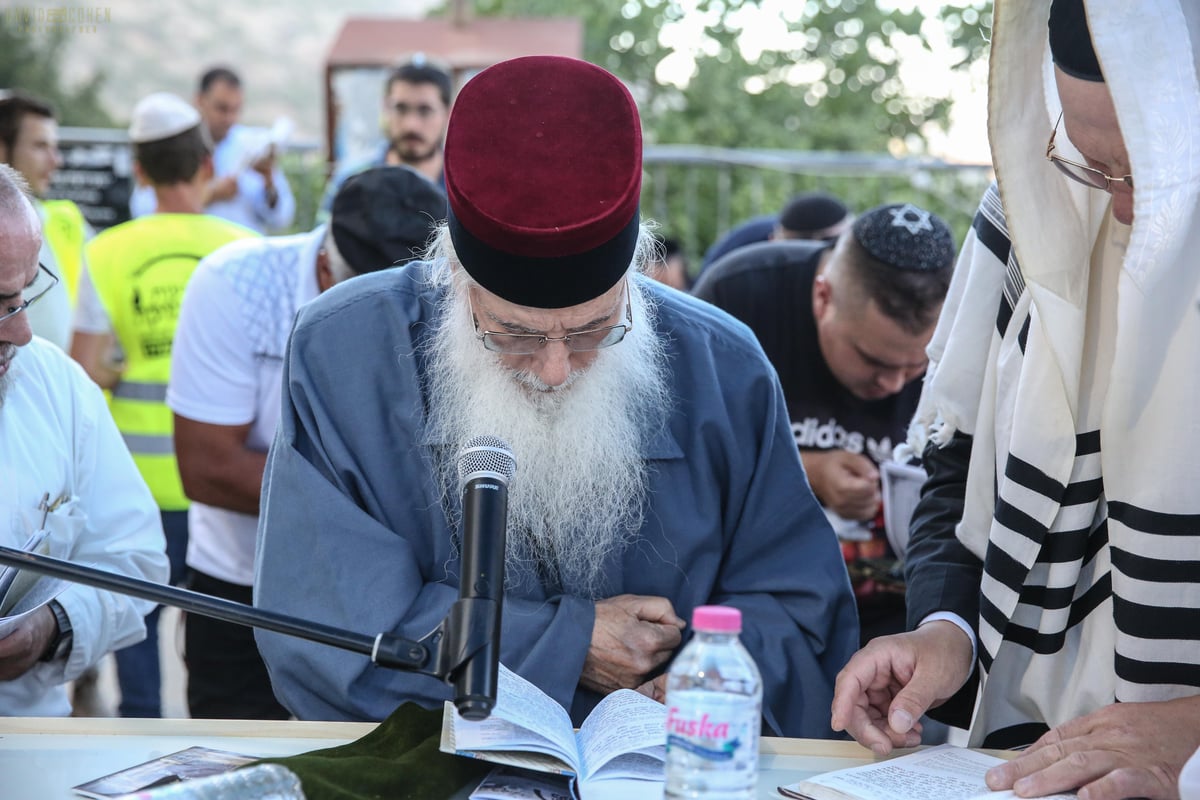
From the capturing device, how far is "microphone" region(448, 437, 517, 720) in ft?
4.98

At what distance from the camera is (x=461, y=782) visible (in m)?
1.78

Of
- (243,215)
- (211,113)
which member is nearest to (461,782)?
(243,215)

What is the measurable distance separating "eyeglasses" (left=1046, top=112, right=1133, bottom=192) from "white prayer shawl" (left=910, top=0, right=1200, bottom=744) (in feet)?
0.25

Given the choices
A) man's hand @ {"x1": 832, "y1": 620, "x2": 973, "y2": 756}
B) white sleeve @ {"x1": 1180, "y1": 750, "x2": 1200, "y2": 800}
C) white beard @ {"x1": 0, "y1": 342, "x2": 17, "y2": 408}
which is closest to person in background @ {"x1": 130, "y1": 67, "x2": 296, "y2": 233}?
white beard @ {"x1": 0, "y1": 342, "x2": 17, "y2": 408}

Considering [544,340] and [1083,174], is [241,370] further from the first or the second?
[1083,174]

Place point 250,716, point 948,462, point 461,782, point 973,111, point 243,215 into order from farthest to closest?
point 973,111 < point 243,215 < point 250,716 < point 948,462 < point 461,782

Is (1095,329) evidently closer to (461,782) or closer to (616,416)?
(616,416)

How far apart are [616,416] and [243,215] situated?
528 centimetres

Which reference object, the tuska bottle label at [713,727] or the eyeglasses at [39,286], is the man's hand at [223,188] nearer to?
the eyeglasses at [39,286]

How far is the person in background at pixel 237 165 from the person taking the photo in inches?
282

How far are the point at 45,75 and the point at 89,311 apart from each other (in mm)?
14970

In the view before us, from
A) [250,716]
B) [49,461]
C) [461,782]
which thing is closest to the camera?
[461,782]

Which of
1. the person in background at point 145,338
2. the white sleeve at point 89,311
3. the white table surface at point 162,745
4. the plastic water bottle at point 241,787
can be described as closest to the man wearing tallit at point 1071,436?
the white table surface at point 162,745

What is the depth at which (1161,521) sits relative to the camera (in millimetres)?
1909
